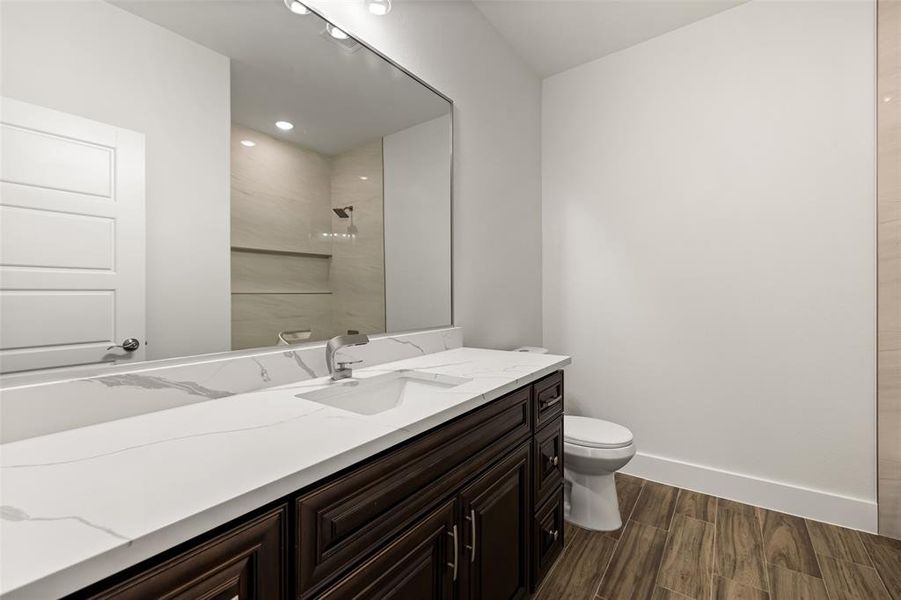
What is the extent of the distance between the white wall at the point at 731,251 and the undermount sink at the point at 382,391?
5.29 feet

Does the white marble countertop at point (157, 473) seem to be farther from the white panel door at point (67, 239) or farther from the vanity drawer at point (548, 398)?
the vanity drawer at point (548, 398)

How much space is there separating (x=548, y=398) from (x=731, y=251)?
1480 millimetres

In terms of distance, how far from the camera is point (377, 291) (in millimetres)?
1632

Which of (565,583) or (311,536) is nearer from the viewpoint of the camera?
(311,536)

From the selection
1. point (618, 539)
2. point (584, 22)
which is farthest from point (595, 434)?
point (584, 22)

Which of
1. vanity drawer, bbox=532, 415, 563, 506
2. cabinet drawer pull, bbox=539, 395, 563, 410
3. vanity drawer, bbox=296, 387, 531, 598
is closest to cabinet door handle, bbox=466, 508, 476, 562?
vanity drawer, bbox=296, 387, 531, 598

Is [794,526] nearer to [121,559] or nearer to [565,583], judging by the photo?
[565,583]

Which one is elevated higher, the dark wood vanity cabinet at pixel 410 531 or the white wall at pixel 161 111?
the white wall at pixel 161 111

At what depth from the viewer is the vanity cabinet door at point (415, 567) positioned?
75 cm

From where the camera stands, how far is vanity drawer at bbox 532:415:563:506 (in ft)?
4.79

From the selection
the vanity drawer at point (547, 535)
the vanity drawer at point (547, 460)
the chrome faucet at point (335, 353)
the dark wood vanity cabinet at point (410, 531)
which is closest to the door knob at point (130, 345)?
the chrome faucet at point (335, 353)

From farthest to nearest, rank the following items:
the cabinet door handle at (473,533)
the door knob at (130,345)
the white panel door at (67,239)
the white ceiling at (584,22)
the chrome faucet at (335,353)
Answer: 1. the white ceiling at (584,22)
2. the chrome faucet at (335,353)
3. the cabinet door handle at (473,533)
4. the door knob at (130,345)
5. the white panel door at (67,239)

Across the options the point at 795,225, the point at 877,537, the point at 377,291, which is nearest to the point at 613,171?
the point at 795,225

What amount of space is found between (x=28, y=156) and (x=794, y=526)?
9.98 feet
